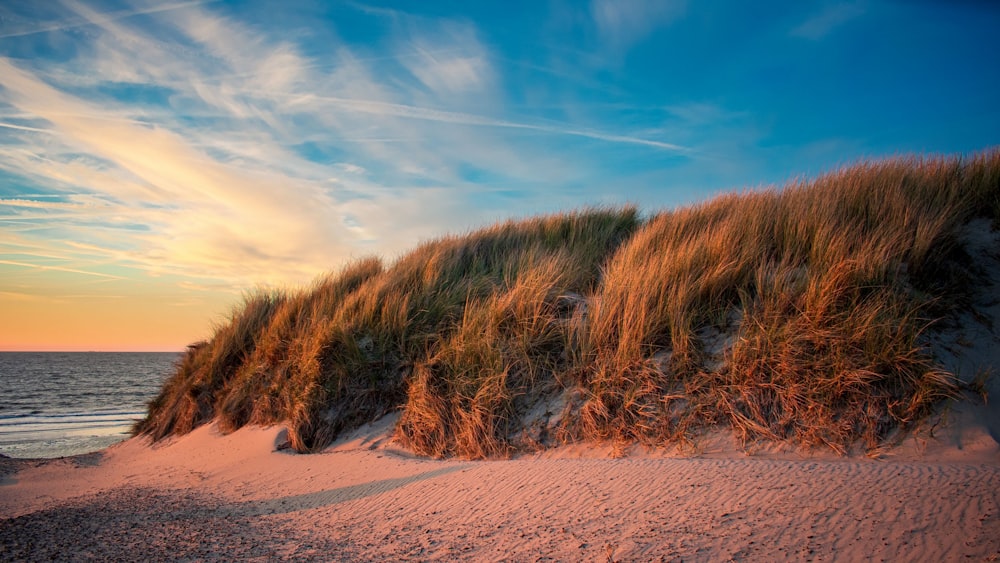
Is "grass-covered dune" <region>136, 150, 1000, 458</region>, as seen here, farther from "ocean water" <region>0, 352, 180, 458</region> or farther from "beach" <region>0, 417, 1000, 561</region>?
"ocean water" <region>0, 352, 180, 458</region>

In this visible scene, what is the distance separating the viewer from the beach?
2.63 m

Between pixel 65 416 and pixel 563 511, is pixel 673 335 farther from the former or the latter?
pixel 65 416

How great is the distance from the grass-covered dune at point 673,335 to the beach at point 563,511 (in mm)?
442

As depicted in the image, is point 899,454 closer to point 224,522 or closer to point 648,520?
point 648,520

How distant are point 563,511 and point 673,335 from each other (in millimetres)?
2589

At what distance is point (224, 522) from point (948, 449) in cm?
549

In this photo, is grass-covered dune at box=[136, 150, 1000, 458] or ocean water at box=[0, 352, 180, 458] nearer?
grass-covered dune at box=[136, 150, 1000, 458]

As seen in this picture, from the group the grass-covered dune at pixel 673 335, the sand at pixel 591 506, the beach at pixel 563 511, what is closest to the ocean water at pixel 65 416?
the grass-covered dune at pixel 673 335

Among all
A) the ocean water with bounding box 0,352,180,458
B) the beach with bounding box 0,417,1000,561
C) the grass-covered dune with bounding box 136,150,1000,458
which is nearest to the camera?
the beach with bounding box 0,417,1000,561

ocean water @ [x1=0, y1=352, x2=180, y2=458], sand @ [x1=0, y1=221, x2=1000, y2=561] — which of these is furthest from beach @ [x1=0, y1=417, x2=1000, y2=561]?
ocean water @ [x1=0, y1=352, x2=180, y2=458]

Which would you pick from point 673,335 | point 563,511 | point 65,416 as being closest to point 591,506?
point 563,511

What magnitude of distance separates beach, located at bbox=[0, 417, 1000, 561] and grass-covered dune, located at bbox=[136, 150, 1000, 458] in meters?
0.44

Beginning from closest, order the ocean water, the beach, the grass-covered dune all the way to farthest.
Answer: the beach, the grass-covered dune, the ocean water

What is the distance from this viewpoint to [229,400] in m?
7.76
